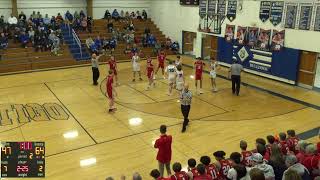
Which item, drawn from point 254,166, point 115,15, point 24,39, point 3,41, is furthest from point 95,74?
point 115,15

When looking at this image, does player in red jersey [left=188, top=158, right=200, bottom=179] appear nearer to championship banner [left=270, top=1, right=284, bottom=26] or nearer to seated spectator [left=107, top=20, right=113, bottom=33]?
championship banner [left=270, top=1, right=284, bottom=26]

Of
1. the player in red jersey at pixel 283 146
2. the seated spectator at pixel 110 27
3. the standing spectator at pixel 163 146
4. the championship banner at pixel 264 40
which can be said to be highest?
the seated spectator at pixel 110 27

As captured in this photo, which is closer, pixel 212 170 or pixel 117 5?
pixel 212 170

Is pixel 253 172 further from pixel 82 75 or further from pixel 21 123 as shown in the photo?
pixel 82 75

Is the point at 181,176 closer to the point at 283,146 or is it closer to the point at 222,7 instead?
the point at 283,146

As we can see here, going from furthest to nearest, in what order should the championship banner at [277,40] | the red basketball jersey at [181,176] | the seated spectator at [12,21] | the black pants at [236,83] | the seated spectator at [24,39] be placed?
the seated spectator at [12,21] < the seated spectator at [24,39] < the championship banner at [277,40] < the black pants at [236,83] < the red basketball jersey at [181,176]

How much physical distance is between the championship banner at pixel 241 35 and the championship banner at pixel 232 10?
91cm

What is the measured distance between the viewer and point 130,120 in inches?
491

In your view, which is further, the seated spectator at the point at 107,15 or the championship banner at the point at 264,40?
the seated spectator at the point at 107,15

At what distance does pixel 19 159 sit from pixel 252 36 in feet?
55.2

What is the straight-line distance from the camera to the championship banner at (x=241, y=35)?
20.2m

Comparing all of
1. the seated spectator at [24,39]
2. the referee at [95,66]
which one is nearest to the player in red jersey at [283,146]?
the referee at [95,66]

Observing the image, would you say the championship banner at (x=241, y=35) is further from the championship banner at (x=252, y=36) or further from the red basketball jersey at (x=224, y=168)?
the red basketball jersey at (x=224, y=168)

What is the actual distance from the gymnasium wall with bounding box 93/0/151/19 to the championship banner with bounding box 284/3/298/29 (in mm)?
14784
